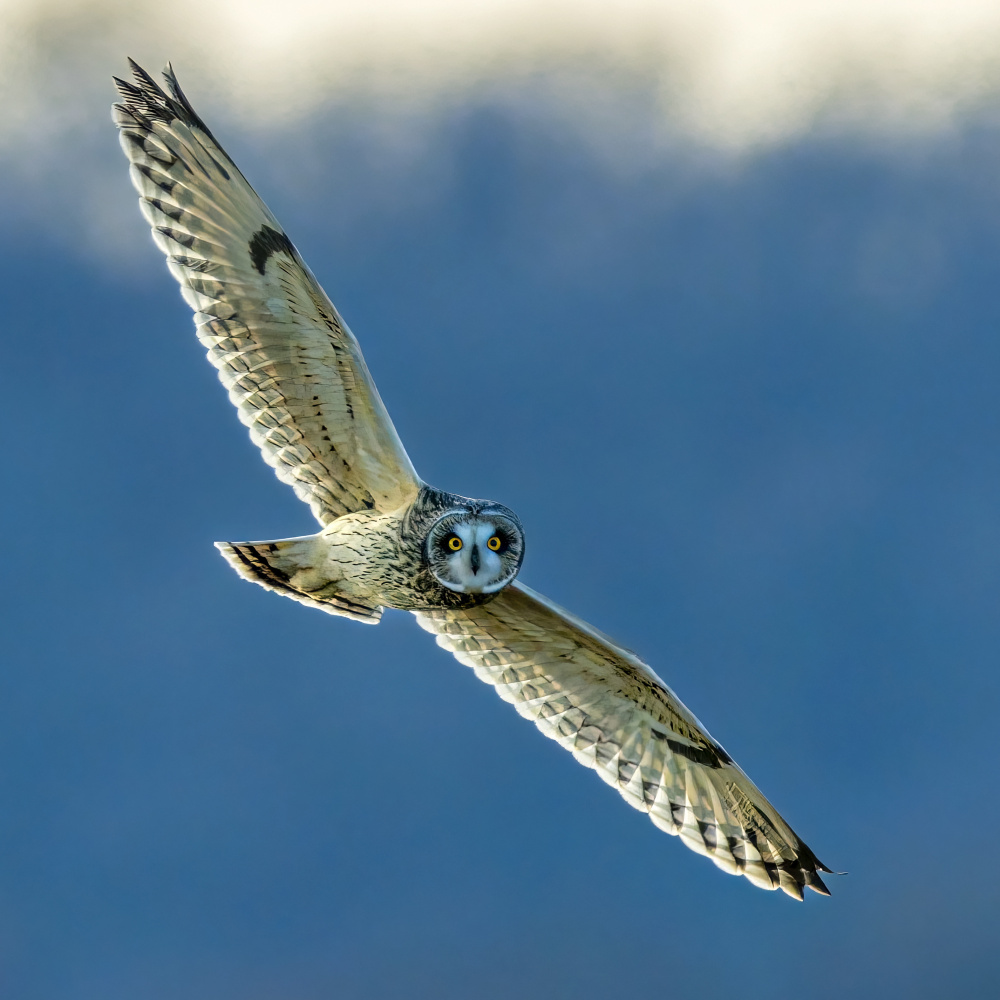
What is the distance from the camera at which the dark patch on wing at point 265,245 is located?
606cm

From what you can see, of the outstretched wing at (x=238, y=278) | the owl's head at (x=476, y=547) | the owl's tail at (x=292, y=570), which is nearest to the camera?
the owl's head at (x=476, y=547)

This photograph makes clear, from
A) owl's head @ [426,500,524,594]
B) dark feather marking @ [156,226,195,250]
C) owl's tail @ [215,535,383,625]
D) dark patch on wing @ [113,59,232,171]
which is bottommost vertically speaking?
owl's tail @ [215,535,383,625]

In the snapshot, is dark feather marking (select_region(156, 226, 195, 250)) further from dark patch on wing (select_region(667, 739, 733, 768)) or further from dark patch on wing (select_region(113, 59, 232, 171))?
dark patch on wing (select_region(667, 739, 733, 768))

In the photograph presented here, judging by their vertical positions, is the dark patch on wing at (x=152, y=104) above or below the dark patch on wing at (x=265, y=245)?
above

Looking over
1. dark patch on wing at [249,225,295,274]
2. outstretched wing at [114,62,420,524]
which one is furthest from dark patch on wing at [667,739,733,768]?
dark patch on wing at [249,225,295,274]

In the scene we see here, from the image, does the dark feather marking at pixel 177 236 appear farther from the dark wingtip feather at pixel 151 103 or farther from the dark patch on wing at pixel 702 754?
the dark patch on wing at pixel 702 754

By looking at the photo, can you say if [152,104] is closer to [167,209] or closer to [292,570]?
[167,209]

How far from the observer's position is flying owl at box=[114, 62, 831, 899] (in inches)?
240

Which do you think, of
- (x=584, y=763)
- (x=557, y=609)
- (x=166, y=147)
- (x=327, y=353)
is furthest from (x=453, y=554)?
(x=166, y=147)

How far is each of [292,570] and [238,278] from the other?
145cm

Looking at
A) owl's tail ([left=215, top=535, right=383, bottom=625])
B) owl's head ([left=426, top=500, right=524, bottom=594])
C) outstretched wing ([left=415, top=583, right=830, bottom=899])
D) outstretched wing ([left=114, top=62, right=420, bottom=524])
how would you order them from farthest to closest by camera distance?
outstretched wing ([left=415, top=583, right=830, bottom=899])
owl's tail ([left=215, top=535, right=383, bottom=625])
outstretched wing ([left=114, top=62, right=420, bottom=524])
owl's head ([left=426, top=500, right=524, bottom=594])

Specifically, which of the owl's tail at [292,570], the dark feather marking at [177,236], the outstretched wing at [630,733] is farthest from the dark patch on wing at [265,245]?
the outstretched wing at [630,733]

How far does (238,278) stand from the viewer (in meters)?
6.16

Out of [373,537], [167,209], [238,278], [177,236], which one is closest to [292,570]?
[373,537]
